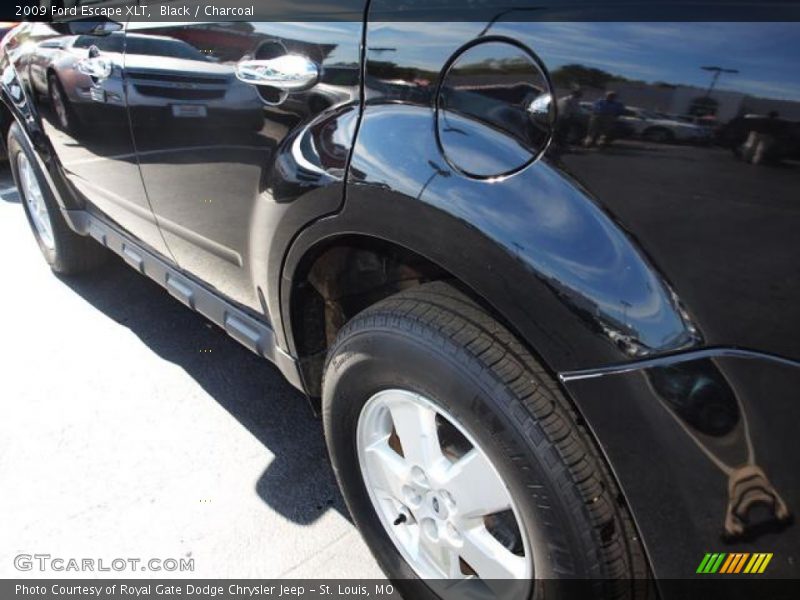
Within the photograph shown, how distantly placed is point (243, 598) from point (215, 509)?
39 centimetres

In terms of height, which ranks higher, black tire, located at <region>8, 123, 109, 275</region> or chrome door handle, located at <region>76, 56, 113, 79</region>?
chrome door handle, located at <region>76, 56, 113, 79</region>

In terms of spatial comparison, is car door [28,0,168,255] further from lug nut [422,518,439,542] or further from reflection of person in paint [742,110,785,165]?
reflection of person in paint [742,110,785,165]

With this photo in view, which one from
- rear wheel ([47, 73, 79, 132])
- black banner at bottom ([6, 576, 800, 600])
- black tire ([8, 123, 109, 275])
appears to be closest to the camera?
black banner at bottom ([6, 576, 800, 600])

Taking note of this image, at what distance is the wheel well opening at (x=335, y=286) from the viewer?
1717mm

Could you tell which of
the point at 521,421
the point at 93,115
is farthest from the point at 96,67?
the point at 521,421

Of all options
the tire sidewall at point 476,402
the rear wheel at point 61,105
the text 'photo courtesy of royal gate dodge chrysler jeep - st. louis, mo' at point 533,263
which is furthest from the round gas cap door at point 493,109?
the rear wheel at point 61,105

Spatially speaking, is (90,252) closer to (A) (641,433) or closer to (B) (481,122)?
(B) (481,122)

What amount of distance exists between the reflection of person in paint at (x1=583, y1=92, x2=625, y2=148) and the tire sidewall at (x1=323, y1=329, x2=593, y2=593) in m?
0.50

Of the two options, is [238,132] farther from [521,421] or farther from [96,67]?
[521,421]

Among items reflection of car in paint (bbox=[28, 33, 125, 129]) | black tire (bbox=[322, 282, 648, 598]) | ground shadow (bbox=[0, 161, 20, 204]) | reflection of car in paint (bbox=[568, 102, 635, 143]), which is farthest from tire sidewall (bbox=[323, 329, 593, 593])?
ground shadow (bbox=[0, 161, 20, 204])

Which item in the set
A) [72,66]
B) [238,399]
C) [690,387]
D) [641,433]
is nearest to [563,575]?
[641,433]

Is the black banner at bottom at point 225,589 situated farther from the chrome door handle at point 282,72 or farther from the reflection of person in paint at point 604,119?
the chrome door handle at point 282,72

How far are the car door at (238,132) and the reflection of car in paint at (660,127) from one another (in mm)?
656

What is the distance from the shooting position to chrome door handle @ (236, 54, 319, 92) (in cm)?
156
